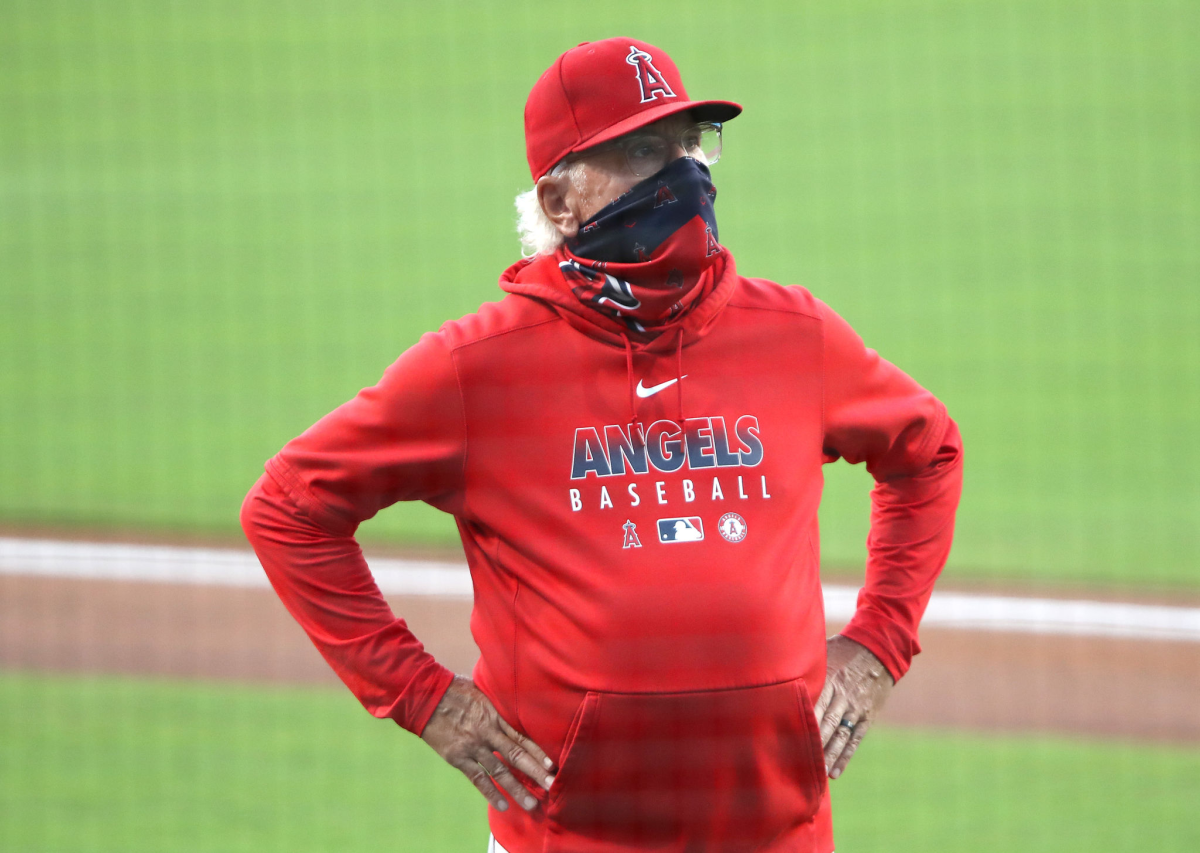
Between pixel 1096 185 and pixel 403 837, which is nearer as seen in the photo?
pixel 403 837

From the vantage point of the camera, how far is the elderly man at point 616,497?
5.36ft

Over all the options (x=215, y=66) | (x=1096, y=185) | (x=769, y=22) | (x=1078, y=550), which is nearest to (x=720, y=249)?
(x=1078, y=550)

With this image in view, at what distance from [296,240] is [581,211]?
7.00 m

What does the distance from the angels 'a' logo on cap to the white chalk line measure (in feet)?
9.25

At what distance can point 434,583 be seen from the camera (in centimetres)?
470

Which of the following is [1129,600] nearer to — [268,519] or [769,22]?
[268,519]

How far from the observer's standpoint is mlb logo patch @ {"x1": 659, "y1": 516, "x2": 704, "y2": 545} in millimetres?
1629

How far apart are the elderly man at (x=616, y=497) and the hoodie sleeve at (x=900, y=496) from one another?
0.02m

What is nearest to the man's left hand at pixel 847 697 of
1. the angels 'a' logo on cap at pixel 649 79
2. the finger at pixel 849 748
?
the finger at pixel 849 748

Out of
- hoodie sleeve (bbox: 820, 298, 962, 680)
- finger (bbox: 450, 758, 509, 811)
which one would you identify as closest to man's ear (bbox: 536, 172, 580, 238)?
hoodie sleeve (bbox: 820, 298, 962, 680)

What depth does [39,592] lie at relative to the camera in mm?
4633

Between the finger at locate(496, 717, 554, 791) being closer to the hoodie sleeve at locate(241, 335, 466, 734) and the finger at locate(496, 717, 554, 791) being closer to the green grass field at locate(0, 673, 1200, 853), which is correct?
the hoodie sleeve at locate(241, 335, 466, 734)

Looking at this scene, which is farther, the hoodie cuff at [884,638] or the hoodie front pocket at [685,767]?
the hoodie cuff at [884,638]

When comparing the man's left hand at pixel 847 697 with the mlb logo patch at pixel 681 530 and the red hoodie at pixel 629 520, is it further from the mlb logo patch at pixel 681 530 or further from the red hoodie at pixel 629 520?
the mlb logo patch at pixel 681 530
